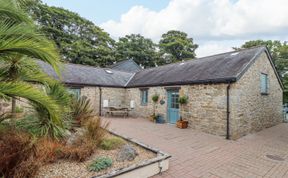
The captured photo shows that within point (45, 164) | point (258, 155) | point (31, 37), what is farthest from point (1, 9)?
point (258, 155)

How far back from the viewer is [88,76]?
1391 cm

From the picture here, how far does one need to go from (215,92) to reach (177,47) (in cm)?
2426

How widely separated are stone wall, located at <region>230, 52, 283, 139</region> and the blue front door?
3.45m

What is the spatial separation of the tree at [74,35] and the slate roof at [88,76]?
9842mm

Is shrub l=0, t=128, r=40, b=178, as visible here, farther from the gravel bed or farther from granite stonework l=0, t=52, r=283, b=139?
granite stonework l=0, t=52, r=283, b=139

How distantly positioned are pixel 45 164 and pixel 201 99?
7518 millimetres

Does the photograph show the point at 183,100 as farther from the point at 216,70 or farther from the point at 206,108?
the point at 216,70

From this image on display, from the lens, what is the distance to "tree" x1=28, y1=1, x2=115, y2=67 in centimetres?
2425

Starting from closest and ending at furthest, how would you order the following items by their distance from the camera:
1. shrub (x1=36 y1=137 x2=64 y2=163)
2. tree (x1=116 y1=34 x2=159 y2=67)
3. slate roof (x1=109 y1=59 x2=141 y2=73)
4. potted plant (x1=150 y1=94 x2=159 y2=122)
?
shrub (x1=36 y1=137 x2=64 y2=163), potted plant (x1=150 y1=94 x2=159 y2=122), slate roof (x1=109 y1=59 x2=141 y2=73), tree (x1=116 y1=34 x2=159 y2=67)

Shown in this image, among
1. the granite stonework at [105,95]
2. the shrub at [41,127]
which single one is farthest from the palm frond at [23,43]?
the granite stonework at [105,95]

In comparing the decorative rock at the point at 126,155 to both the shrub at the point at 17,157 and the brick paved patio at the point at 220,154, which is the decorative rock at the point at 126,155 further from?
the shrub at the point at 17,157

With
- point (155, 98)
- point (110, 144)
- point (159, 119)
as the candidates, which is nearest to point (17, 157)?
point (110, 144)

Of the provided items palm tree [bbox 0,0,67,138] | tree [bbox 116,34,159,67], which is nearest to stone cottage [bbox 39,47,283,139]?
palm tree [bbox 0,0,67,138]

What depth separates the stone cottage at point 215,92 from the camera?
26.2 feet
